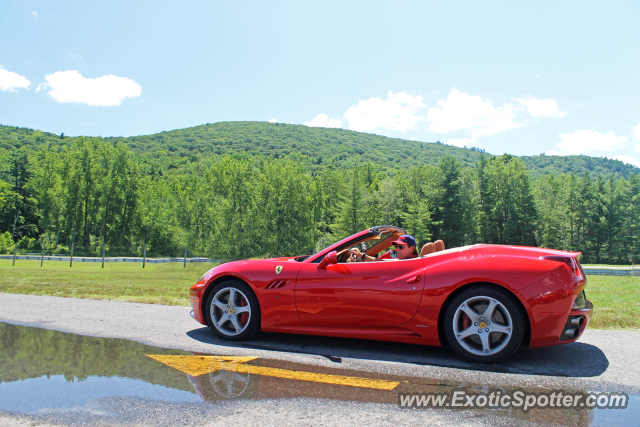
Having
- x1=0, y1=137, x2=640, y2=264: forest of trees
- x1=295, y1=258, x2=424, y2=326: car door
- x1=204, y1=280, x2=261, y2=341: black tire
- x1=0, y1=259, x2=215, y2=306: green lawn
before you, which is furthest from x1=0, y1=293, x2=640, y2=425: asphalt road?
x1=0, y1=137, x2=640, y2=264: forest of trees

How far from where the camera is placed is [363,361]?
150 inches

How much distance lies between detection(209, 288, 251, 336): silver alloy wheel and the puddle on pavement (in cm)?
69

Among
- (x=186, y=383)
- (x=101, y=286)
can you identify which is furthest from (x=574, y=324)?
(x=101, y=286)

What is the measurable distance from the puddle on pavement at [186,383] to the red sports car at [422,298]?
664mm

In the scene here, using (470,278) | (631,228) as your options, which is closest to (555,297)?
(470,278)

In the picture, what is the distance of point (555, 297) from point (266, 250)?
41.2 metres

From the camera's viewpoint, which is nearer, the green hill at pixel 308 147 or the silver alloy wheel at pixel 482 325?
the silver alloy wheel at pixel 482 325

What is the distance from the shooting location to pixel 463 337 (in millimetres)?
3746

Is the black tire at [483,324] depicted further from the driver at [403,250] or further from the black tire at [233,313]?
the black tire at [233,313]

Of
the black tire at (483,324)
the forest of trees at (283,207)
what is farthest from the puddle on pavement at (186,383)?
the forest of trees at (283,207)

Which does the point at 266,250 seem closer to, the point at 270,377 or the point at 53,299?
the point at 53,299

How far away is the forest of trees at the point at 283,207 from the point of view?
4503 cm

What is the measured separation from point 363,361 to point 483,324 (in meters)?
1.16

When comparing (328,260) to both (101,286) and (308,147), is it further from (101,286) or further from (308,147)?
(308,147)
